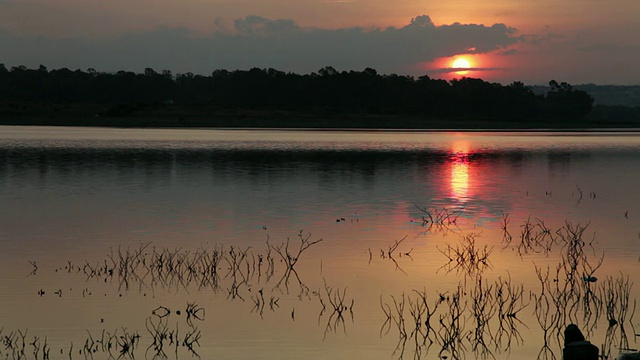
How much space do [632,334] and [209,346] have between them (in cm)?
691

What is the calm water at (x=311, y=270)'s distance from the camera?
14.3 m

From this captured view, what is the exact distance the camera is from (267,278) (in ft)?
62.7

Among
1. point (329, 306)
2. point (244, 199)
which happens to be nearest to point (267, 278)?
point (329, 306)

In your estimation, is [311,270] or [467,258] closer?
[311,270]

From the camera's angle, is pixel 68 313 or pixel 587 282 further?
pixel 587 282

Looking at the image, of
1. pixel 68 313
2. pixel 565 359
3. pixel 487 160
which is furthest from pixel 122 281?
pixel 487 160

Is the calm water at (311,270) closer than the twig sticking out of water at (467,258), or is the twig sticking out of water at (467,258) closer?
the calm water at (311,270)

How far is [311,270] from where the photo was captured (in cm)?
2008

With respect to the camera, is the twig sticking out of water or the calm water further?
the twig sticking out of water

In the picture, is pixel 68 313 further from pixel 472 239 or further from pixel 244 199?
pixel 244 199

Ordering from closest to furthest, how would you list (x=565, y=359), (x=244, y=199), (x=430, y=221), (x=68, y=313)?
(x=565, y=359), (x=68, y=313), (x=430, y=221), (x=244, y=199)

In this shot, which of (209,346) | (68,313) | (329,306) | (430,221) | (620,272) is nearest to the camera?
(209,346)

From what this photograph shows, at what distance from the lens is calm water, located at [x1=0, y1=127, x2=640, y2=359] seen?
14266 mm

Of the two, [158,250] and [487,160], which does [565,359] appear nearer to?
[158,250]
